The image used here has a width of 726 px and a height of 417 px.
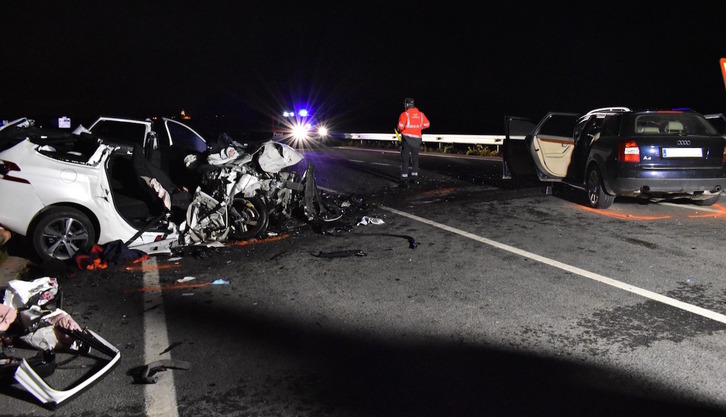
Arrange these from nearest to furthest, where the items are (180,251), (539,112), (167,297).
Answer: (167,297), (180,251), (539,112)

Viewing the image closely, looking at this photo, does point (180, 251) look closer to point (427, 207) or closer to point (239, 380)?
point (239, 380)

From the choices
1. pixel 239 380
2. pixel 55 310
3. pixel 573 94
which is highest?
pixel 573 94

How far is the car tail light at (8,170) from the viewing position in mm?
5938

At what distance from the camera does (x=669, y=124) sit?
8203 mm

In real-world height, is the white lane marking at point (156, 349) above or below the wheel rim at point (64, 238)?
below

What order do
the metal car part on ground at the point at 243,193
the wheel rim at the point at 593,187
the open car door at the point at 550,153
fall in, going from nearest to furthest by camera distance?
the metal car part on ground at the point at 243,193 → the wheel rim at the point at 593,187 → the open car door at the point at 550,153

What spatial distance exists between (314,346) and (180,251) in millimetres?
3466

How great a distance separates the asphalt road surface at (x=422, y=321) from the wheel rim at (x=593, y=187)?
84cm

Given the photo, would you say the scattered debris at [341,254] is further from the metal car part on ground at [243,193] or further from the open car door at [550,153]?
the open car door at [550,153]

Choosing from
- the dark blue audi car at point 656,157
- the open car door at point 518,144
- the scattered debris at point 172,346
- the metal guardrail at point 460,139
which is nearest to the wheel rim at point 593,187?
the dark blue audi car at point 656,157

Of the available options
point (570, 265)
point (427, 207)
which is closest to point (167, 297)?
point (570, 265)

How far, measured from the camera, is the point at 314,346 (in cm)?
396

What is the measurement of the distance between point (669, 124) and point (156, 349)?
25.6ft

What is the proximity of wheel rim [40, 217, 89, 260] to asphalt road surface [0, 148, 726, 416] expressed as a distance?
0.27 metres
